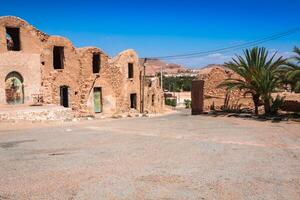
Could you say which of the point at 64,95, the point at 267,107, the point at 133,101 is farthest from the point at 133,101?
the point at 267,107

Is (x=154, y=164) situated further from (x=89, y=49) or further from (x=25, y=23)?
(x=89, y=49)

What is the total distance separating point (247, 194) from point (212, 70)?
40.3 feet

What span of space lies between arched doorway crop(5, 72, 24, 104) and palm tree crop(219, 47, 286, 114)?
13675 millimetres

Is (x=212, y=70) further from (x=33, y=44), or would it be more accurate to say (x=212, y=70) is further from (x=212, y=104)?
(x=33, y=44)

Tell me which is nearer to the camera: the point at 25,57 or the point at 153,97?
the point at 25,57

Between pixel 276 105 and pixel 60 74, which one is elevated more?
pixel 60 74

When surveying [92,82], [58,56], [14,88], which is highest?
[58,56]

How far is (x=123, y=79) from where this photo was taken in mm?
28219

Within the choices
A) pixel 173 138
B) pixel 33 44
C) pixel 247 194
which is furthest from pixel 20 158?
pixel 33 44

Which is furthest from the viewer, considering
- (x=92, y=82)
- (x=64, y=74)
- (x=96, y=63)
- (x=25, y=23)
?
(x=96, y=63)

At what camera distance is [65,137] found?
35.3 feet

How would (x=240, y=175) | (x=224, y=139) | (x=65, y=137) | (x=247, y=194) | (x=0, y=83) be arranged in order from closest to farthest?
1. (x=247, y=194)
2. (x=240, y=175)
3. (x=224, y=139)
4. (x=65, y=137)
5. (x=0, y=83)

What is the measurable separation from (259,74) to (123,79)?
1522cm

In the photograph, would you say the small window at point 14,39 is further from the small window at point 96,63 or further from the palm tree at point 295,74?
the palm tree at point 295,74
